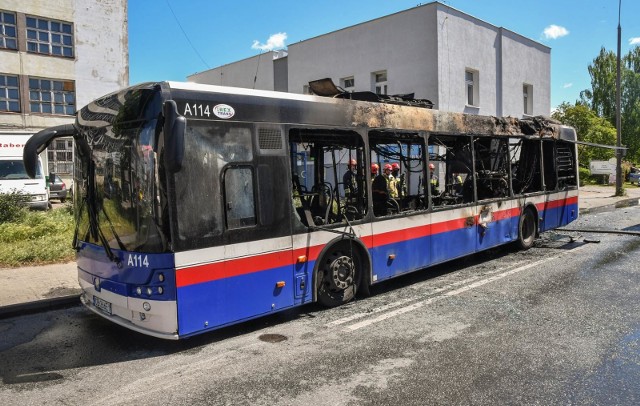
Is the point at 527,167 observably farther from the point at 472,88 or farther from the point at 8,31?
the point at 8,31

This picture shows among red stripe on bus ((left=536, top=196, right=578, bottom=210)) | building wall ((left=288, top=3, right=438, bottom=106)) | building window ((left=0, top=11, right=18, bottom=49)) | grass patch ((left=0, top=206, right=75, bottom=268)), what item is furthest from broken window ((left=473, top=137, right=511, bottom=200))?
building window ((left=0, top=11, right=18, bottom=49))

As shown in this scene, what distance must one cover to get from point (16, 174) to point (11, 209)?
7.93m

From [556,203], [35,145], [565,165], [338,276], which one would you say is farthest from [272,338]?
[565,165]

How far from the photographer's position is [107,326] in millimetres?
6059

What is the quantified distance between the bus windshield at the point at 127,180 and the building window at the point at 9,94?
26.1 meters

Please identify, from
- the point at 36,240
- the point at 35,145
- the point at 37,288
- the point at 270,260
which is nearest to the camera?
the point at 35,145

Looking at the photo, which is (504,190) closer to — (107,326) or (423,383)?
(423,383)

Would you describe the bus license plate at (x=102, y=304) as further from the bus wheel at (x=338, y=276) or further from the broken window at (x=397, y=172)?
the broken window at (x=397, y=172)

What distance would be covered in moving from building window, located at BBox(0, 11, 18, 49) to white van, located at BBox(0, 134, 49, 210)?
34.4 ft

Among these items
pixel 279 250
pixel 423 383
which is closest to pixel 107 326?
pixel 279 250

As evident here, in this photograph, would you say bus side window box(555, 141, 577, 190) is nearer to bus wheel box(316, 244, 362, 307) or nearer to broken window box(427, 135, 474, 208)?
broken window box(427, 135, 474, 208)

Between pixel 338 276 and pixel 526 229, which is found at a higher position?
pixel 526 229

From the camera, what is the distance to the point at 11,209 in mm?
11820

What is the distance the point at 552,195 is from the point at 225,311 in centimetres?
894
